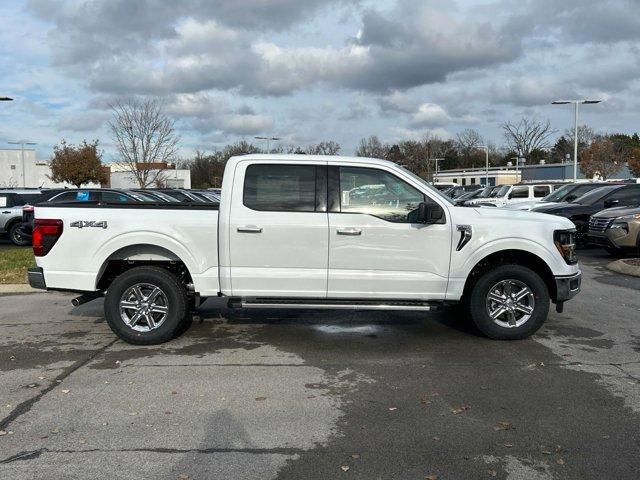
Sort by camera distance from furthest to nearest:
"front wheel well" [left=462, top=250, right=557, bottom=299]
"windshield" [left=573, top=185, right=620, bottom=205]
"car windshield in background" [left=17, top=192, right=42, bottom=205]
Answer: "car windshield in background" [left=17, top=192, right=42, bottom=205], "windshield" [left=573, top=185, right=620, bottom=205], "front wheel well" [left=462, top=250, right=557, bottom=299]

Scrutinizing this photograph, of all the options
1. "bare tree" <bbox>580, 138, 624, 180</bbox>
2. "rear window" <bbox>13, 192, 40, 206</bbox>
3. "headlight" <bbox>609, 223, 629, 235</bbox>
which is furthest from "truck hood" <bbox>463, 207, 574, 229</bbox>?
"bare tree" <bbox>580, 138, 624, 180</bbox>

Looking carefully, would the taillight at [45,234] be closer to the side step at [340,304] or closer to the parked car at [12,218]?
the side step at [340,304]

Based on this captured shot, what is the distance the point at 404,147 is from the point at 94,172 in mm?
64332

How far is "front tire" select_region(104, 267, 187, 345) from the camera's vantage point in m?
6.29

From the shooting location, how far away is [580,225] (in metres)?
15.7

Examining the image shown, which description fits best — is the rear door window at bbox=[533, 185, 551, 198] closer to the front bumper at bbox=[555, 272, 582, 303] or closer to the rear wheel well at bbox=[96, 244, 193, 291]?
the front bumper at bbox=[555, 272, 582, 303]

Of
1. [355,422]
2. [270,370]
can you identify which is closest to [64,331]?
[270,370]

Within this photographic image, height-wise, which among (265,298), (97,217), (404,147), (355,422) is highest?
(404,147)

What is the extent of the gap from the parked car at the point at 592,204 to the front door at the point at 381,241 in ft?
35.1

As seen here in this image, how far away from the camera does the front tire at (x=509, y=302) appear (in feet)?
20.7

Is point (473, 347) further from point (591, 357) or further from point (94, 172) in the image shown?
point (94, 172)

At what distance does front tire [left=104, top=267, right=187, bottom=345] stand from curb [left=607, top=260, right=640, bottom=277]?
8975 mm

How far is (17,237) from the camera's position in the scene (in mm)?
17469

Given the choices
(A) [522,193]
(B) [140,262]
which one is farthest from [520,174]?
(B) [140,262]
